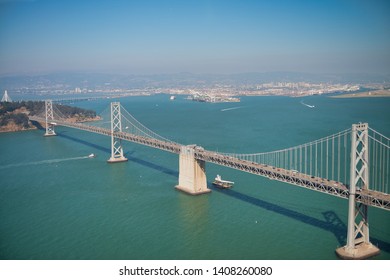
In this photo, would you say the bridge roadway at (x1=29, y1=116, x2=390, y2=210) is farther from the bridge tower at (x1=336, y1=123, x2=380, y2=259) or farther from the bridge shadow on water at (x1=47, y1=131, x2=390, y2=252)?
the bridge shadow on water at (x1=47, y1=131, x2=390, y2=252)

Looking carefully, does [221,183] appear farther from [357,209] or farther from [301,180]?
[357,209]

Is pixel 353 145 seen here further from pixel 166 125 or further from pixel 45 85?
pixel 45 85

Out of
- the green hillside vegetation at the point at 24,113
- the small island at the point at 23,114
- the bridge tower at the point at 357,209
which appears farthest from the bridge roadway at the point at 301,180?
the green hillside vegetation at the point at 24,113

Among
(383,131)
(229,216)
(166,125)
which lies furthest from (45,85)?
(229,216)

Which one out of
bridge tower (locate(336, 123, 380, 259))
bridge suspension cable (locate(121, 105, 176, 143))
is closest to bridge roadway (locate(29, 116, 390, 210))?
bridge tower (locate(336, 123, 380, 259))

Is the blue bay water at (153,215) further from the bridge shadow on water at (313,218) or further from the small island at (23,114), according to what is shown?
the small island at (23,114)

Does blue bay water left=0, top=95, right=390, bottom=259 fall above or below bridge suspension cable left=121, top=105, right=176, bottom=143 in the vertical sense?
below
